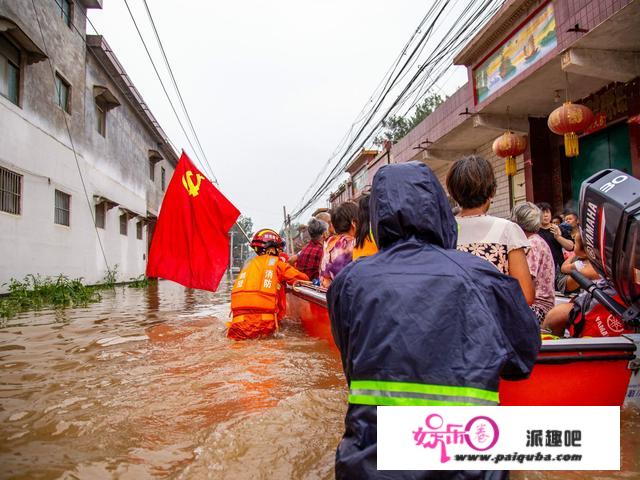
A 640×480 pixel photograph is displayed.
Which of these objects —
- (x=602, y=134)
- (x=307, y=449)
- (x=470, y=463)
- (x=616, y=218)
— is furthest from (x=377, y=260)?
(x=602, y=134)

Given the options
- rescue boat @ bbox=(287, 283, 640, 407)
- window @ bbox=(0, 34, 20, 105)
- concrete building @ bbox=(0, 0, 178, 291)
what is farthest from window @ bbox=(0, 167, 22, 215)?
rescue boat @ bbox=(287, 283, 640, 407)

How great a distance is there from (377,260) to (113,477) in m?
1.58

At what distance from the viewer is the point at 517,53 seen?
7.45 m

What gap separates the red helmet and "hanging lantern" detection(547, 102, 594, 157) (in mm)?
4374

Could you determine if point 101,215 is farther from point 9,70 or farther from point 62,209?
point 9,70

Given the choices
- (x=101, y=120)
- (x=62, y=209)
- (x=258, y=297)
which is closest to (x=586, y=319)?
(x=258, y=297)

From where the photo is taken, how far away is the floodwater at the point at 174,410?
6.88ft

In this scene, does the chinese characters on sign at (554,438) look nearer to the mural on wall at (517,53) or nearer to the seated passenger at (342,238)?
the seated passenger at (342,238)

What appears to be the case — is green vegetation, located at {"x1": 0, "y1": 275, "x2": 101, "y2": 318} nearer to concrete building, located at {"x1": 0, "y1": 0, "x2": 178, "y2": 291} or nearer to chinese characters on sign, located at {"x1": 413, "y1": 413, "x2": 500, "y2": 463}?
concrete building, located at {"x1": 0, "y1": 0, "x2": 178, "y2": 291}

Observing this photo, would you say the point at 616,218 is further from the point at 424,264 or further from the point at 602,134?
the point at 602,134

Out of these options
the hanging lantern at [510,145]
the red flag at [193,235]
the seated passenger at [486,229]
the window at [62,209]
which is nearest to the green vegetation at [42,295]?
the window at [62,209]

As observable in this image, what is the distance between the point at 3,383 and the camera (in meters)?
3.40

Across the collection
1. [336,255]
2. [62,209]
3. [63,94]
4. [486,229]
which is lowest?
[336,255]

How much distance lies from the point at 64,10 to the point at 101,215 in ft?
19.6
